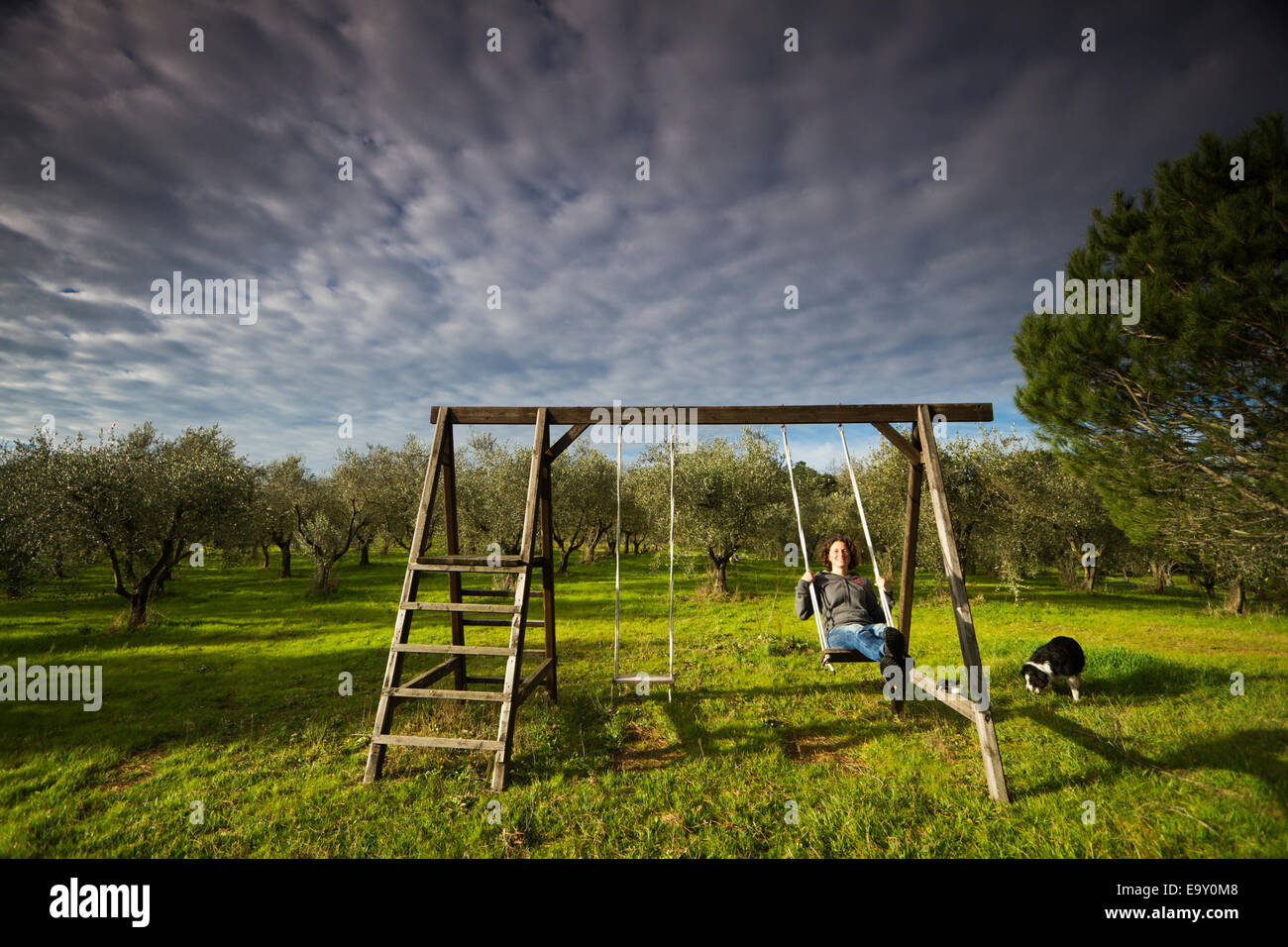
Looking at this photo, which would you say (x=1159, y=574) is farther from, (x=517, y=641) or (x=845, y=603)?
(x=517, y=641)

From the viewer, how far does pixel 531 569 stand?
245 inches

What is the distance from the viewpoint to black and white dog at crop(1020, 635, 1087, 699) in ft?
25.7

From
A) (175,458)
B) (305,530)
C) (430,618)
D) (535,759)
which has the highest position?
(175,458)

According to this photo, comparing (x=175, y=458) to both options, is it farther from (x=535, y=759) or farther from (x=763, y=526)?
(x=763, y=526)

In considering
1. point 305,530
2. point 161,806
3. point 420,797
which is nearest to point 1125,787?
point 420,797

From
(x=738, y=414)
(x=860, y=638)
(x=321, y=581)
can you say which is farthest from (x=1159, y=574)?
(x=321, y=581)

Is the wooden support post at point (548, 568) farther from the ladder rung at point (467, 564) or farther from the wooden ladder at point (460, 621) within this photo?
the ladder rung at point (467, 564)

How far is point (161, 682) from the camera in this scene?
389 inches

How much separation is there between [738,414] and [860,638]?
3552 millimetres

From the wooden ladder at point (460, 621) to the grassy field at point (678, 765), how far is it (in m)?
0.48

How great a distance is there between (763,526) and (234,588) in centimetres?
2643

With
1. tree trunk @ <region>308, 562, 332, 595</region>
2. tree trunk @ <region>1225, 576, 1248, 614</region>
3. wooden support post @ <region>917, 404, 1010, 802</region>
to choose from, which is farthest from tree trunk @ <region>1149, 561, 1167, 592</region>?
tree trunk @ <region>308, 562, 332, 595</region>

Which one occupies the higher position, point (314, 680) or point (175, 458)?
point (175, 458)

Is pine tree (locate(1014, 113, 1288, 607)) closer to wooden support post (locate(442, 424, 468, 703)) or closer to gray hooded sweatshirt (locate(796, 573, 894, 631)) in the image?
gray hooded sweatshirt (locate(796, 573, 894, 631))
